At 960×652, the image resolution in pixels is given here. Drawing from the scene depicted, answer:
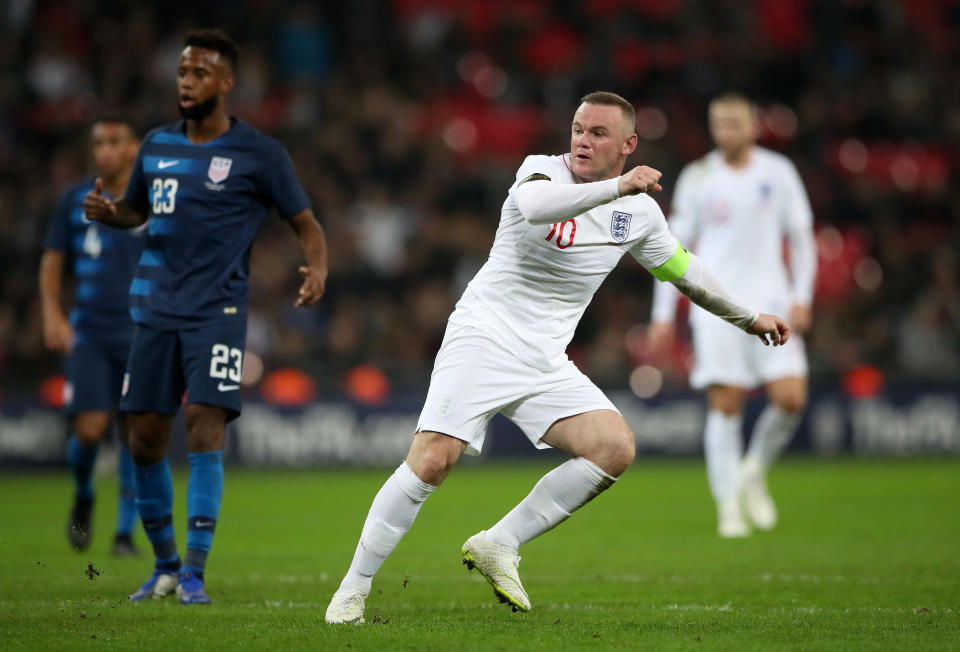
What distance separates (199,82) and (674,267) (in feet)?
8.14

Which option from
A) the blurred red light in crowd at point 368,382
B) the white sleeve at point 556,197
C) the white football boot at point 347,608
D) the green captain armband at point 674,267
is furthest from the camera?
the blurred red light in crowd at point 368,382

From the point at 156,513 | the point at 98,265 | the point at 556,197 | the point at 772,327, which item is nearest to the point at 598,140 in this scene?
the point at 556,197

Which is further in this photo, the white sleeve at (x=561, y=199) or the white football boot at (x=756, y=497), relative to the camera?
the white football boot at (x=756, y=497)

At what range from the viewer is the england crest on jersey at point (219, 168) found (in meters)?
6.26

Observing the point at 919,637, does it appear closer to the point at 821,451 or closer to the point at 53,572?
the point at 53,572

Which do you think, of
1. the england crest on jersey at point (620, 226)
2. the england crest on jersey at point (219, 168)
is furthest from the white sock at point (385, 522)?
the england crest on jersey at point (219, 168)

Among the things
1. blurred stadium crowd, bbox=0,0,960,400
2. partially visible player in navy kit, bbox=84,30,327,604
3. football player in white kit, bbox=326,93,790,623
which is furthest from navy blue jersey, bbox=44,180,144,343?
blurred stadium crowd, bbox=0,0,960,400

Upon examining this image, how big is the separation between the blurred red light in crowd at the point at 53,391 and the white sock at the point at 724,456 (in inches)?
324

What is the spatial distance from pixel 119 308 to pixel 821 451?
10.6m

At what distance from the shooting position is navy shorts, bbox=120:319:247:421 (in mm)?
6102

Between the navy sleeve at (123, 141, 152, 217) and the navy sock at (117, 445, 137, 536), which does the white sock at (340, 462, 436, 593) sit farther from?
the navy sock at (117, 445, 137, 536)

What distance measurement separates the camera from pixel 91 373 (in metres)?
8.26

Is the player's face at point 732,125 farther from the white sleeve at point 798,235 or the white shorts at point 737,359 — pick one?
the white shorts at point 737,359

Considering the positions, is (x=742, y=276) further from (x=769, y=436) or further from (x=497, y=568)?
(x=497, y=568)
